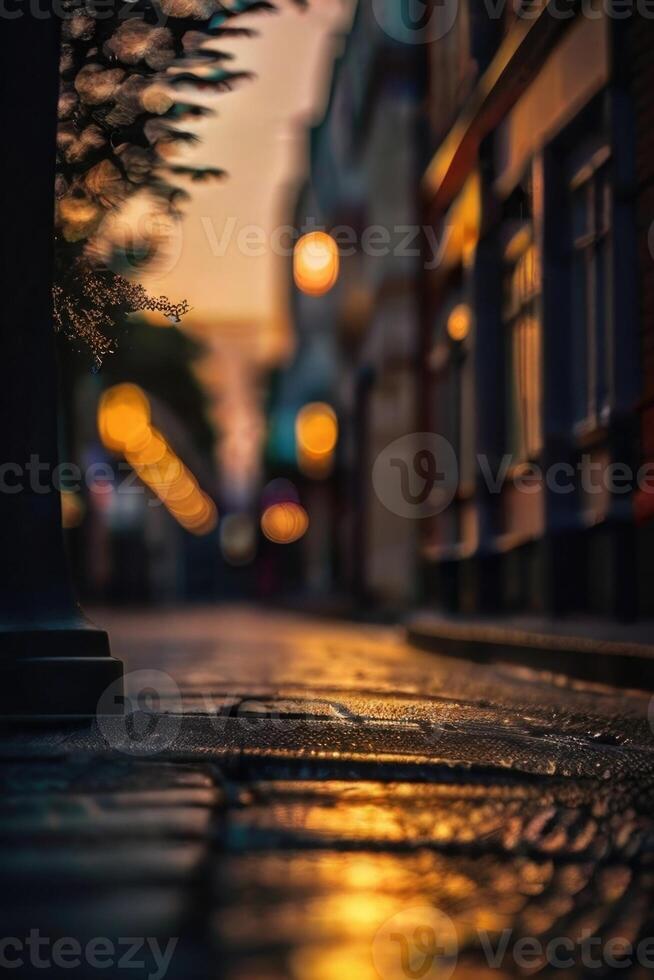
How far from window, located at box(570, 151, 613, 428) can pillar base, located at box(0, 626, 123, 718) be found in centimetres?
855

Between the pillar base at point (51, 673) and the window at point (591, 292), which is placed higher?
the window at point (591, 292)

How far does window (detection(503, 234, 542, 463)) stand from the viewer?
17141mm

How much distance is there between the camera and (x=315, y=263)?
100 feet

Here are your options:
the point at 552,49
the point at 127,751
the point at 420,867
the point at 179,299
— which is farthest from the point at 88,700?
the point at 552,49

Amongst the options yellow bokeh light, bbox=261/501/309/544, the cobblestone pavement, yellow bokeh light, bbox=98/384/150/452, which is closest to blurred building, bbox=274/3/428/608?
yellow bokeh light, bbox=98/384/150/452

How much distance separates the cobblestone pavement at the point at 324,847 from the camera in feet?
9.23

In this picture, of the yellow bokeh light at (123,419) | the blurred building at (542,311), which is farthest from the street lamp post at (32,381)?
the yellow bokeh light at (123,419)

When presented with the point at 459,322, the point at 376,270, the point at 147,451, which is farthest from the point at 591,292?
the point at 147,451

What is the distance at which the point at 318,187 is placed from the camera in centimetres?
7281

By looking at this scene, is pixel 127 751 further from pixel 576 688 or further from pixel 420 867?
pixel 576 688

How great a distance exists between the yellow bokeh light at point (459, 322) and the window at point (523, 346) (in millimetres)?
985

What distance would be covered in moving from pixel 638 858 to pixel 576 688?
274 inches

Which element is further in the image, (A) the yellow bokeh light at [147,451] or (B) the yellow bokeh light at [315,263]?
(A) the yellow bokeh light at [147,451]

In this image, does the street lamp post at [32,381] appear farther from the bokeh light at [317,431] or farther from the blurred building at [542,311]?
the bokeh light at [317,431]
